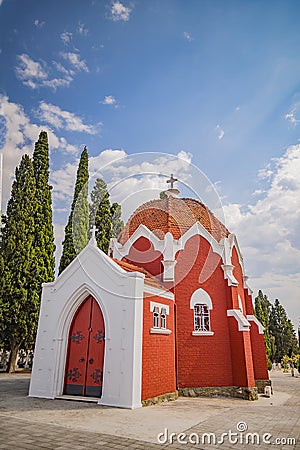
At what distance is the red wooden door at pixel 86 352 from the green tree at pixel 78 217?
29.6 feet

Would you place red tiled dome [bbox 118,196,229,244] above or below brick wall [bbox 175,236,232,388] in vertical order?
above

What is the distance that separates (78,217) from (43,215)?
322 centimetres

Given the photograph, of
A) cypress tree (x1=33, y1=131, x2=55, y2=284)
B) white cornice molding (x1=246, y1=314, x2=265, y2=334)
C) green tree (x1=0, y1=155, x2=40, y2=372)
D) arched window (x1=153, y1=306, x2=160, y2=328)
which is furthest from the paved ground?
cypress tree (x1=33, y1=131, x2=55, y2=284)

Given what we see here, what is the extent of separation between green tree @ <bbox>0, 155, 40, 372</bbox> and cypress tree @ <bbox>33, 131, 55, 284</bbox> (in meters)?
0.48

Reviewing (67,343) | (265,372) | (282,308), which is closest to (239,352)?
(265,372)

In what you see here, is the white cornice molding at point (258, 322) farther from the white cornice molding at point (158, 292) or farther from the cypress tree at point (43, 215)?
the cypress tree at point (43, 215)

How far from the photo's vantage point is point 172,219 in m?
16.9

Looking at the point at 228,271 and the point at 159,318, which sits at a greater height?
the point at 228,271

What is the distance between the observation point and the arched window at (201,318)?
48.6ft

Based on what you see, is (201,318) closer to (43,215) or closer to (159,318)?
(159,318)

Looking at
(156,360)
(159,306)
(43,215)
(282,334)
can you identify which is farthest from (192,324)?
(282,334)

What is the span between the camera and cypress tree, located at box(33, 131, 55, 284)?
2402 centimetres

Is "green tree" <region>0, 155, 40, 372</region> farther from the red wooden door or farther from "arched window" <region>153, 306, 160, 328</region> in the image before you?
"arched window" <region>153, 306, 160, 328</region>

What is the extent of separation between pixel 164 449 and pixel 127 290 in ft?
18.8
